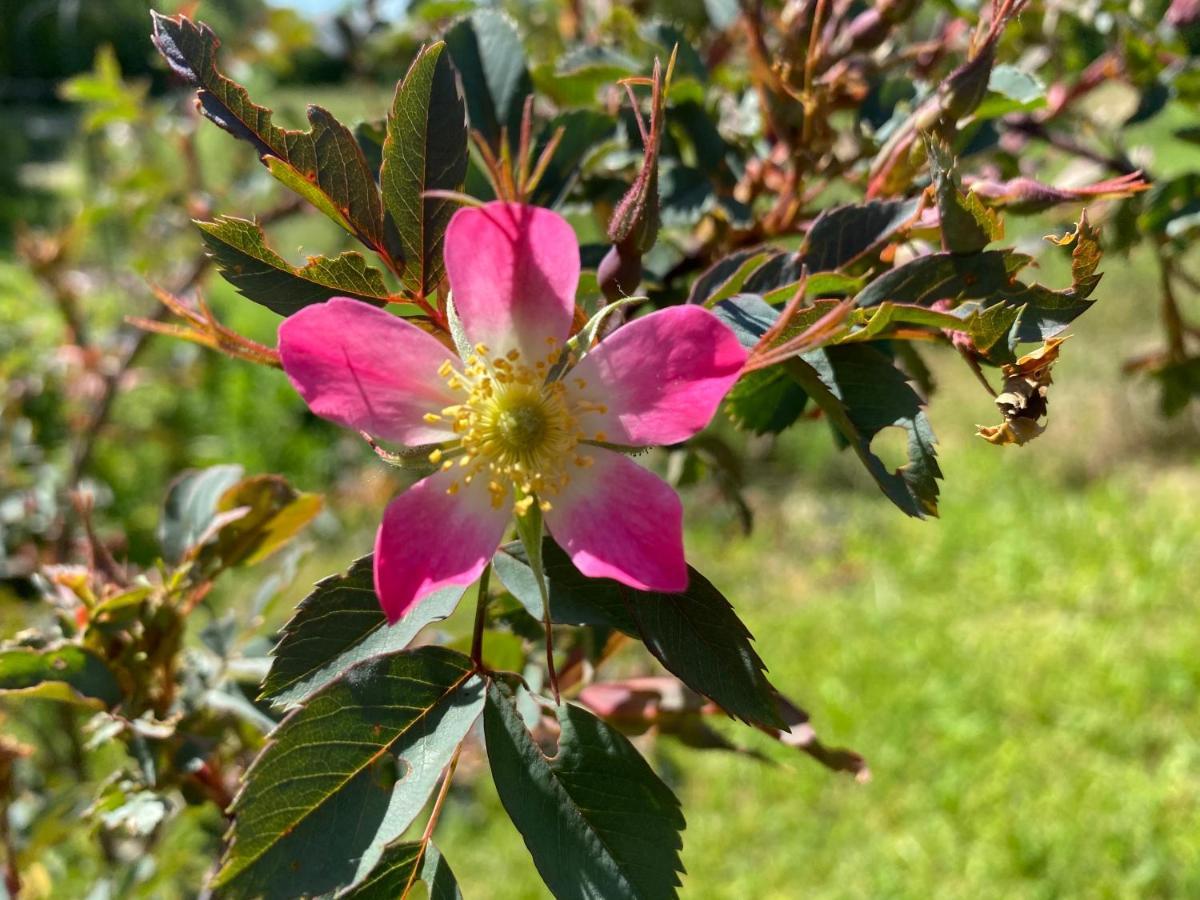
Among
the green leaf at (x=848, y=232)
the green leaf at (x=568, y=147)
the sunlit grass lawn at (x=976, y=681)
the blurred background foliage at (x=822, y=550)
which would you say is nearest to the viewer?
the green leaf at (x=848, y=232)

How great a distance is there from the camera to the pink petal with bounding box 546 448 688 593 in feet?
1.58

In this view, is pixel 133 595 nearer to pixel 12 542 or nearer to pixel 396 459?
pixel 396 459

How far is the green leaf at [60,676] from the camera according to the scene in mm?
651

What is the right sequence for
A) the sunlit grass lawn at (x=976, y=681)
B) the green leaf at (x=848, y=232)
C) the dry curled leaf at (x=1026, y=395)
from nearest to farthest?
the dry curled leaf at (x=1026, y=395)
the green leaf at (x=848, y=232)
the sunlit grass lawn at (x=976, y=681)

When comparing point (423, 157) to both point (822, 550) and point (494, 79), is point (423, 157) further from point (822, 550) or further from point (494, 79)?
point (822, 550)

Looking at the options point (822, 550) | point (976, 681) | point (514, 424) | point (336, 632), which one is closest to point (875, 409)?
point (514, 424)

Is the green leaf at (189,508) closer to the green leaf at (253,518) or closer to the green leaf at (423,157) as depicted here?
the green leaf at (253,518)

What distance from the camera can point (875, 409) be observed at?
1.79 feet

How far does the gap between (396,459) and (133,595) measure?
0.28 metres

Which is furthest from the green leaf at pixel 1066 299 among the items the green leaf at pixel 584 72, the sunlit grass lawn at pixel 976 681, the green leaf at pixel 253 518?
the sunlit grass lawn at pixel 976 681

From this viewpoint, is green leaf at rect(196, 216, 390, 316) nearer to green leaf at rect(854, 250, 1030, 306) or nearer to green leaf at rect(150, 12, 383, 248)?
green leaf at rect(150, 12, 383, 248)

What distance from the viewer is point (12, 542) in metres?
1.56

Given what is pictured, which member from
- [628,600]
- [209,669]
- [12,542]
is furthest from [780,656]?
[628,600]

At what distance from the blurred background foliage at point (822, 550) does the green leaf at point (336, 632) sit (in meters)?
0.07
